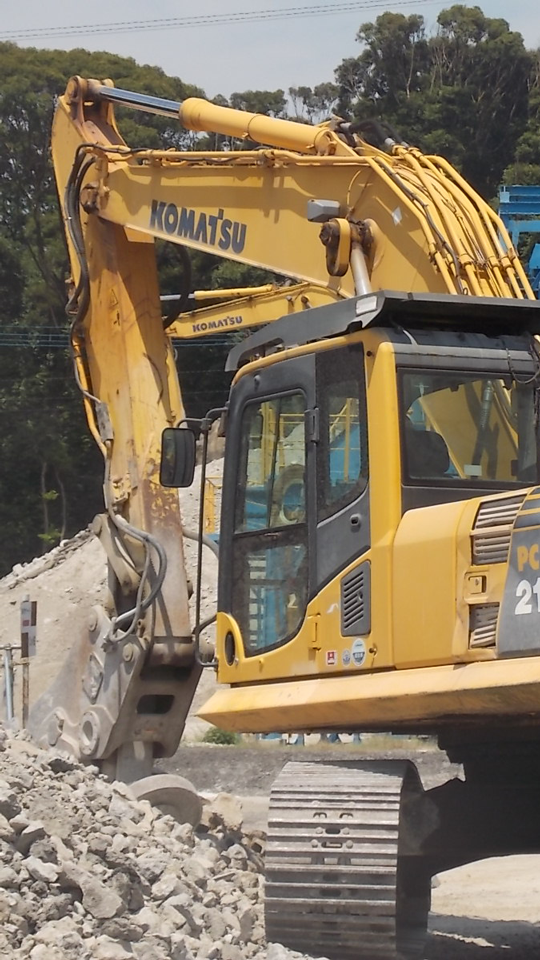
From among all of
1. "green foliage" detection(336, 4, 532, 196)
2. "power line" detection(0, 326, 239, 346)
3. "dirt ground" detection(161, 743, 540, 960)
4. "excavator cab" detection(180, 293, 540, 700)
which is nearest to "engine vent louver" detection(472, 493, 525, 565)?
"excavator cab" detection(180, 293, 540, 700)

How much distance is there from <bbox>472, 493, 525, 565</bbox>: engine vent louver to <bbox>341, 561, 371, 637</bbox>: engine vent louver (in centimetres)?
66

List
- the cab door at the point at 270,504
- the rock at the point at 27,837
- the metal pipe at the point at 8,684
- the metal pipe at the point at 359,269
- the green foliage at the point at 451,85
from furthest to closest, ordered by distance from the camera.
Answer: the green foliage at the point at 451,85 < the metal pipe at the point at 8,684 < the metal pipe at the point at 359,269 < the cab door at the point at 270,504 < the rock at the point at 27,837

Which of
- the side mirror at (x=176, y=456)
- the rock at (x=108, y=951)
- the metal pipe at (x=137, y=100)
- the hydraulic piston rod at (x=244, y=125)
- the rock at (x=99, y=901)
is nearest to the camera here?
the rock at (x=108, y=951)

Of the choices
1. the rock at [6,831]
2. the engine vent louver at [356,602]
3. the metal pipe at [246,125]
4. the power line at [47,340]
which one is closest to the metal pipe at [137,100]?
the metal pipe at [246,125]

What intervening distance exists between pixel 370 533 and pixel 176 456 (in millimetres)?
1548

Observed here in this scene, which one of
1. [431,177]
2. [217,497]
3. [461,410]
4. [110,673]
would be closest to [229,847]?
[110,673]

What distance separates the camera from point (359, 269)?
27.6ft

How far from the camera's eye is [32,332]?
41844 mm

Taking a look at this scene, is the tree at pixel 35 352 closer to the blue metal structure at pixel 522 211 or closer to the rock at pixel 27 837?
the blue metal structure at pixel 522 211

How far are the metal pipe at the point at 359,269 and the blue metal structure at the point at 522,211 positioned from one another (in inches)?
747

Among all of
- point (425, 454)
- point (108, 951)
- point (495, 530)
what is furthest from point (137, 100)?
point (108, 951)

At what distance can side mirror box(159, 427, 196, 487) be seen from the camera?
8248 mm

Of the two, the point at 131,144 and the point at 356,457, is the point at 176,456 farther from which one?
the point at 131,144

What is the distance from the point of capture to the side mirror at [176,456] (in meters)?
8.25
